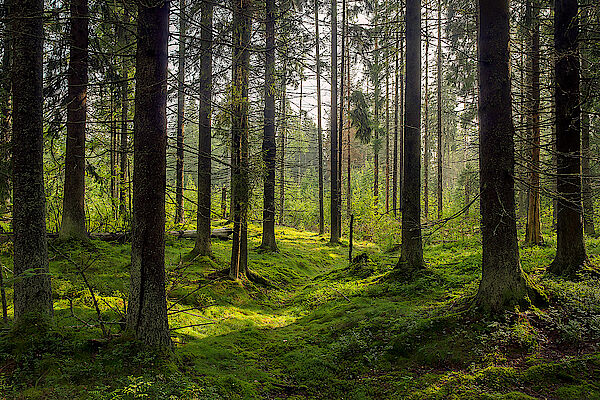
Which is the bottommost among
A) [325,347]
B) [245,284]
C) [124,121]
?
[325,347]

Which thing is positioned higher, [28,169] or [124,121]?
[124,121]

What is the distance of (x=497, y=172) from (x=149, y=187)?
5261 mm

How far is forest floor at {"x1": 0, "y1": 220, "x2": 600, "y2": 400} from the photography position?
3.99 meters

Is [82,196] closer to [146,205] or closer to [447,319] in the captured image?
[146,205]

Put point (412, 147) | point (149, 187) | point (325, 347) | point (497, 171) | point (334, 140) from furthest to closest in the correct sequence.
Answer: point (334, 140), point (412, 147), point (325, 347), point (497, 171), point (149, 187)

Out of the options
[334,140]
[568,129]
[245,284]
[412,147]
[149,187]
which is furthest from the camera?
[334,140]

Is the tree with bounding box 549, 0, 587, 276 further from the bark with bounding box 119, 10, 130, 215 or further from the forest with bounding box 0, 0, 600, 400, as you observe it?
the bark with bounding box 119, 10, 130, 215

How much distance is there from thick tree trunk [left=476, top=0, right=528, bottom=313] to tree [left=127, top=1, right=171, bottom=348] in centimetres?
492

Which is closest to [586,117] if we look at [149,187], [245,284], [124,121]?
[245,284]

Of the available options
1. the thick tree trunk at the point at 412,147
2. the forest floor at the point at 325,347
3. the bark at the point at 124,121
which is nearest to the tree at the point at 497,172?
the forest floor at the point at 325,347

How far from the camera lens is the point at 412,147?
9.37 m

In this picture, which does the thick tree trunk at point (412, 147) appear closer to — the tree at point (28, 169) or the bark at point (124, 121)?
the bark at point (124, 121)

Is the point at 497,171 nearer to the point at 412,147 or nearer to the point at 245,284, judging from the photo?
the point at 412,147

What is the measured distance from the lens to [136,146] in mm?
4637
